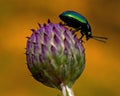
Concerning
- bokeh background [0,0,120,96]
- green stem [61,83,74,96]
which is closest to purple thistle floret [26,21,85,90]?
green stem [61,83,74,96]

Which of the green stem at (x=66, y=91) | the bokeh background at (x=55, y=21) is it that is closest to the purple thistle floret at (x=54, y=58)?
the green stem at (x=66, y=91)

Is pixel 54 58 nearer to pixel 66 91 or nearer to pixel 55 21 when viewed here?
pixel 66 91

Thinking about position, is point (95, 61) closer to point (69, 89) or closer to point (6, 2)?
point (6, 2)

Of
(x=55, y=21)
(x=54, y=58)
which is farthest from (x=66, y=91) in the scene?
(x=55, y=21)

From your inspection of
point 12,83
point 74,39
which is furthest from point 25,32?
point 74,39

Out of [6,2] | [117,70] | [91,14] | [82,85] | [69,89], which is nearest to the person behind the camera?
[69,89]

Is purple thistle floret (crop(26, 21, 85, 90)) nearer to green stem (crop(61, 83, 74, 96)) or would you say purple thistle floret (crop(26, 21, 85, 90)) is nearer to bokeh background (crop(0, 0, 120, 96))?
green stem (crop(61, 83, 74, 96))
